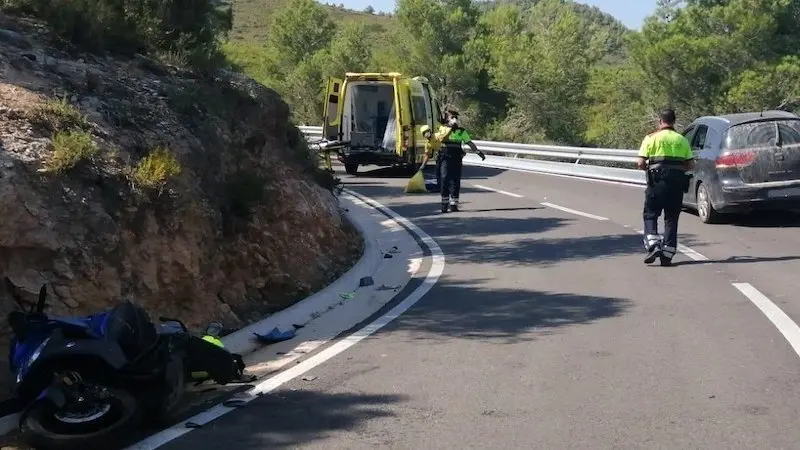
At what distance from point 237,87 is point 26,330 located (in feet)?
21.4

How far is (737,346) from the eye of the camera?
24.4ft

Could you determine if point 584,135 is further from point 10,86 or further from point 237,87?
point 10,86

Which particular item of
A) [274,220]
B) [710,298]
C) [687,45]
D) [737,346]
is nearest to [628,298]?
[710,298]

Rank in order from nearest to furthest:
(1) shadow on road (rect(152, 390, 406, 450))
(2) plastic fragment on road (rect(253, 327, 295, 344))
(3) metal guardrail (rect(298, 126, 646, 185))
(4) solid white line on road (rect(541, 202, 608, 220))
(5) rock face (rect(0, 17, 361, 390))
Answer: (1) shadow on road (rect(152, 390, 406, 450)) → (5) rock face (rect(0, 17, 361, 390)) → (2) plastic fragment on road (rect(253, 327, 295, 344)) → (4) solid white line on road (rect(541, 202, 608, 220)) → (3) metal guardrail (rect(298, 126, 646, 185))

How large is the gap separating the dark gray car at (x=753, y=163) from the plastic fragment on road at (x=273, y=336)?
8.39 meters

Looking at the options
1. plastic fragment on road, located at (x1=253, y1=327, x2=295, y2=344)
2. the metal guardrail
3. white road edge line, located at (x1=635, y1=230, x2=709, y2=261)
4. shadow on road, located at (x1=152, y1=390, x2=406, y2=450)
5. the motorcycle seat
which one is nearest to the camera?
shadow on road, located at (x1=152, y1=390, x2=406, y2=450)

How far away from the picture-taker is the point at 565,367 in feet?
22.8

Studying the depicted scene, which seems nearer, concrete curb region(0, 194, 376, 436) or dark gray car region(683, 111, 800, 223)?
concrete curb region(0, 194, 376, 436)

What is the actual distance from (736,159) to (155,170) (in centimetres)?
916

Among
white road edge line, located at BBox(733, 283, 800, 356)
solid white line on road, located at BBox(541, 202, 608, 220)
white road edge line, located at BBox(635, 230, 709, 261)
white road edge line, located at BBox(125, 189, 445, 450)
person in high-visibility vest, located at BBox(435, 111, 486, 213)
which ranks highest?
person in high-visibility vest, located at BBox(435, 111, 486, 213)

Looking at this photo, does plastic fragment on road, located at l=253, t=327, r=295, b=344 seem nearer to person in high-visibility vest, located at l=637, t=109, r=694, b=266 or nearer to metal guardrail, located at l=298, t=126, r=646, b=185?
person in high-visibility vest, located at l=637, t=109, r=694, b=266

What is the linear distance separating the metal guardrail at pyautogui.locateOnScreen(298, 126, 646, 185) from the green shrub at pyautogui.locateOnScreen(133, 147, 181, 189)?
47.1 feet

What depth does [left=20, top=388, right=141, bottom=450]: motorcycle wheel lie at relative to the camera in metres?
5.06

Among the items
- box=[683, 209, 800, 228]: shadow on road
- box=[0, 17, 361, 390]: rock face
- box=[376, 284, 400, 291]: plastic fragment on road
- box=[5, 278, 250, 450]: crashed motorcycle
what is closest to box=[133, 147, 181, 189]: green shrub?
box=[0, 17, 361, 390]: rock face
